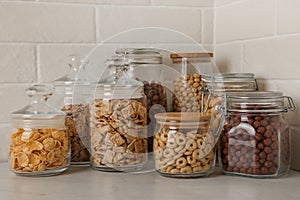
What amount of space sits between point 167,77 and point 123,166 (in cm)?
29

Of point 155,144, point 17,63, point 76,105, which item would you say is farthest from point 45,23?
point 155,144

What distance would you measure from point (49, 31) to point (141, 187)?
1.85ft

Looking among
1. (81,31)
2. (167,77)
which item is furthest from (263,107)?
(81,31)

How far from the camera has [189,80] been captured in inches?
48.3

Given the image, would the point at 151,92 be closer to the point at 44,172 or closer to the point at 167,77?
the point at 167,77

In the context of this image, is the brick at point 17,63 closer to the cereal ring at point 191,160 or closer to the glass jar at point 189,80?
the glass jar at point 189,80

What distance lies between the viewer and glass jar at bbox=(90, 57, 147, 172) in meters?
1.06

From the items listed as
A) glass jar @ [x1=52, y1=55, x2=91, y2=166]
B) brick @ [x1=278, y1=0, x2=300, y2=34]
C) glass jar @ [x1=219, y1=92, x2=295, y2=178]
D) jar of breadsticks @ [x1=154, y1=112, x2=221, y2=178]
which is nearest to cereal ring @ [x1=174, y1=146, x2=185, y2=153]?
jar of breadsticks @ [x1=154, y1=112, x2=221, y2=178]

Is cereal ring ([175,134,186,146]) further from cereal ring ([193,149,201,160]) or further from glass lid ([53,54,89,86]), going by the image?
glass lid ([53,54,89,86])

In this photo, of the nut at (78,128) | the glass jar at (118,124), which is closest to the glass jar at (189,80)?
the glass jar at (118,124)

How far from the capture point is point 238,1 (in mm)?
1289

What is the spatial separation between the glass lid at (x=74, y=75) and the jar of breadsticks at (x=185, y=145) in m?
0.29

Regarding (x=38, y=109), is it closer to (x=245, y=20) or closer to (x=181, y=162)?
(x=181, y=162)

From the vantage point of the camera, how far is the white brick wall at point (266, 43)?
42.4 inches
